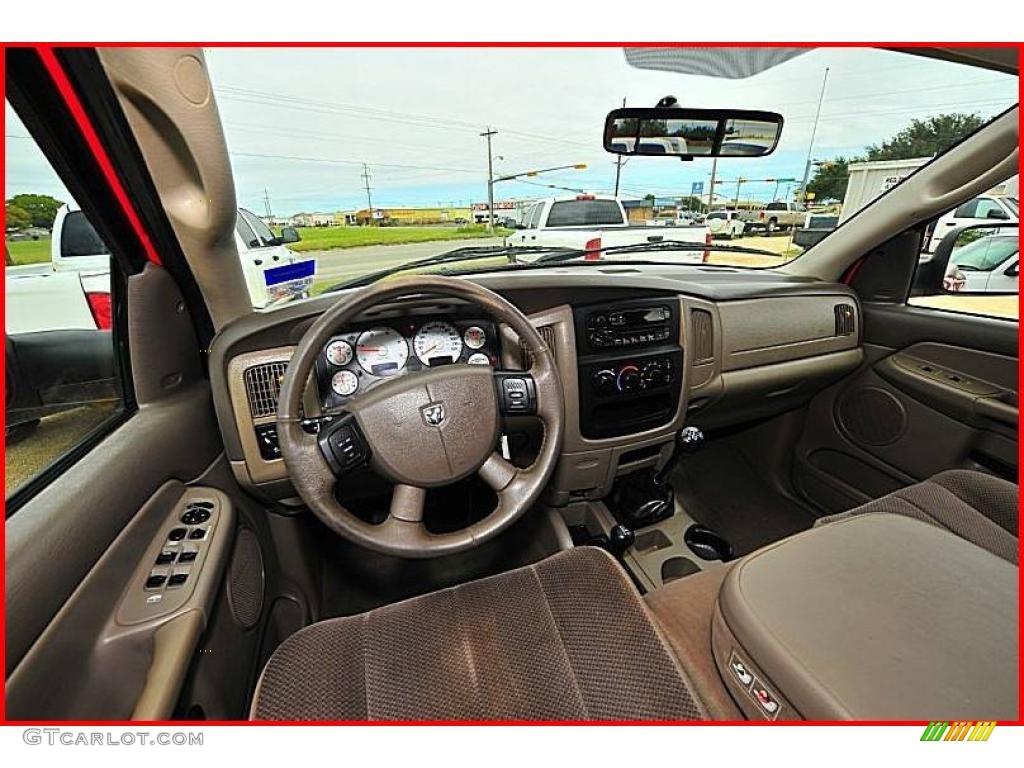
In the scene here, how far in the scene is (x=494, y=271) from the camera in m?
1.82

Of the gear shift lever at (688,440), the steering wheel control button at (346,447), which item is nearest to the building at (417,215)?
the steering wheel control button at (346,447)

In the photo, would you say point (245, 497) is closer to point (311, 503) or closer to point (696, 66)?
point (311, 503)

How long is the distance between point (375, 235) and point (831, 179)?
187 centimetres

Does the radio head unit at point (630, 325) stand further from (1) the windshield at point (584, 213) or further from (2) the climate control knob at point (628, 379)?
(1) the windshield at point (584, 213)

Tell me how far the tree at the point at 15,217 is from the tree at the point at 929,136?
251 cm

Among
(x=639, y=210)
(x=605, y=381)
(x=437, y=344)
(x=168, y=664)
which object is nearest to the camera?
(x=168, y=664)

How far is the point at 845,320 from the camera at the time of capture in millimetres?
2090

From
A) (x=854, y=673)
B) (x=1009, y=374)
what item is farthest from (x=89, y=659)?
(x=1009, y=374)

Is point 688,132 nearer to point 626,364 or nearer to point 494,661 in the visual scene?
point 626,364

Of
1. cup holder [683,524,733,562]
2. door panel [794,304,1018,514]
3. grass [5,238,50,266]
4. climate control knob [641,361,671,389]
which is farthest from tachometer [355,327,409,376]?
door panel [794,304,1018,514]

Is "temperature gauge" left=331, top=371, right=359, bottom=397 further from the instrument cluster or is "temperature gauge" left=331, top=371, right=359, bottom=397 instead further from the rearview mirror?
the rearview mirror

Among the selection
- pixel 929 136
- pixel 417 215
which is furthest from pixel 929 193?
pixel 417 215

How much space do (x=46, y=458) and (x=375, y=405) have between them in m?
0.62

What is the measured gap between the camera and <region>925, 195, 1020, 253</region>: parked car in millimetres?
1666
